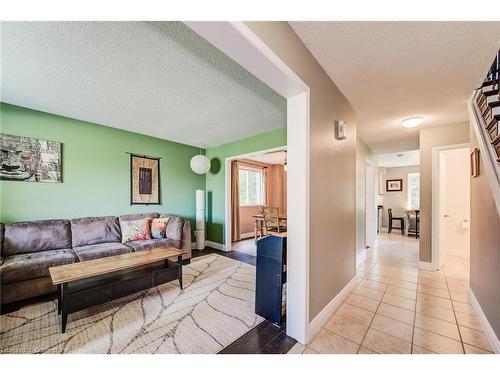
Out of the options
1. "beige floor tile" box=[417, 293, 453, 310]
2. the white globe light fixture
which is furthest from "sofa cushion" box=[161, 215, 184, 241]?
"beige floor tile" box=[417, 293, 453, 310]

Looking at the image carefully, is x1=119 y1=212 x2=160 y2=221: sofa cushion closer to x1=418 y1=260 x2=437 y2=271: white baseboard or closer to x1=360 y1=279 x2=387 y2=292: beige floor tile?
x1=360 y1=279 x2=387 y2=292: beige floor tile

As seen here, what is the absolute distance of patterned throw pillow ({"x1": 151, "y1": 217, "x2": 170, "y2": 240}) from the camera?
354 cm

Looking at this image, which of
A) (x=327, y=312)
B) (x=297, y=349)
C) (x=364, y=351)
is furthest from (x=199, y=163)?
(x=364, y=351)

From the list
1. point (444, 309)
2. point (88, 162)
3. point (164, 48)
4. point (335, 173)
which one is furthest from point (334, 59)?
point (88, 162)

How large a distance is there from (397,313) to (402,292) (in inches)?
25.6

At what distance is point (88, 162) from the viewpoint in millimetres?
3393

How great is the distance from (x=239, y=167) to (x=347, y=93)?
12.7 feet

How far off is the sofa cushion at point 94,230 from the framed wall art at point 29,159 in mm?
741

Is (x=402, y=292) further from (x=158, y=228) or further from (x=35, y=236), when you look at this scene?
(x=35, y=236)

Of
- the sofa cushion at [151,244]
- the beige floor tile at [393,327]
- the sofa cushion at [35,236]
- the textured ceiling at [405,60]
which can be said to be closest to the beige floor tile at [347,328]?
the beige floor tile at [393,327]
